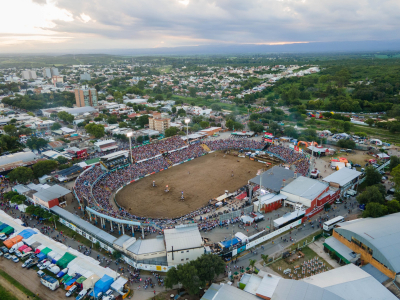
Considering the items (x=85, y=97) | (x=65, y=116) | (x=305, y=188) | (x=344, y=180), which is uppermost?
(x=85, y=97)

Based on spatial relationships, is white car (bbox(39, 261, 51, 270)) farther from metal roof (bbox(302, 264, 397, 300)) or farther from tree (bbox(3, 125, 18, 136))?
tree (bbox(3, 125, 18, 136))

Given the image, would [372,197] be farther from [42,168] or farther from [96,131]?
[96,131]

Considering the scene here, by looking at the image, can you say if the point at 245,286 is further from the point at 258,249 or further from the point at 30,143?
the point at 30,143

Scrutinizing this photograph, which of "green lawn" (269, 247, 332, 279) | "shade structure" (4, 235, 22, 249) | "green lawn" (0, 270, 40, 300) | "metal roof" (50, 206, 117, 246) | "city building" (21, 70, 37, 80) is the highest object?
"city building" (21, 70, 37, 80)

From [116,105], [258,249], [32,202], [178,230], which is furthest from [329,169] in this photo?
[116,105]

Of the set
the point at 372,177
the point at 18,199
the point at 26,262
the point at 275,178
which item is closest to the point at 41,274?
the point at 26,262

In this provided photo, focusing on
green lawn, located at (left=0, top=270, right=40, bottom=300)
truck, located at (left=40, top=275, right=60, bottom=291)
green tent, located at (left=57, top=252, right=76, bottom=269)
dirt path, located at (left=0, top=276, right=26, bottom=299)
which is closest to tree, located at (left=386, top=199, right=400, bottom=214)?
green tent, located at (left=57, top=252, right=76, bottom=269)
